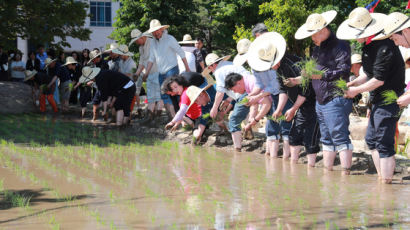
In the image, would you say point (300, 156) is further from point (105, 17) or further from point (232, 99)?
point (105, 17)

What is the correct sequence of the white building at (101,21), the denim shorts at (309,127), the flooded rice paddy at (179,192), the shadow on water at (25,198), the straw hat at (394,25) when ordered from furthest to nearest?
1. the white building at (101,21)
2. the denim shorts at (309,127)
3. the straw hat at (394,25)
4. the shadow on water at (25,198)
5. the flooded rice paddy at (179,192)

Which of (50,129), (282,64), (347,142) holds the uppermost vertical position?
(282,64)

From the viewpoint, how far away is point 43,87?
1427 cm

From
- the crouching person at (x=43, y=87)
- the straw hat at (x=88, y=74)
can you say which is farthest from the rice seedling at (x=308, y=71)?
the crouching person at (x=43, y=87)

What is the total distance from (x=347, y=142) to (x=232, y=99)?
2.70 m

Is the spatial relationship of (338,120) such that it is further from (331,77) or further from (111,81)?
(111,81)


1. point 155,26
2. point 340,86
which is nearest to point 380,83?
point 340,86

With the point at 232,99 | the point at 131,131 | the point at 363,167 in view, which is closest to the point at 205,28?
the point at 131,131

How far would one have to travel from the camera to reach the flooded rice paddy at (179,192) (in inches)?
184

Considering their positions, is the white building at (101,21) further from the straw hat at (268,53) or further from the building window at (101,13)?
the straw hat at (268,53)

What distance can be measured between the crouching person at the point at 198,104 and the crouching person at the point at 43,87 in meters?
6.10

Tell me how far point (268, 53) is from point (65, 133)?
17.6 feet

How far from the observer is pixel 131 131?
448 inches

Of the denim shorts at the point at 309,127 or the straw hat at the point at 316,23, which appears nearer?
the straw hat at the point at 316,23
